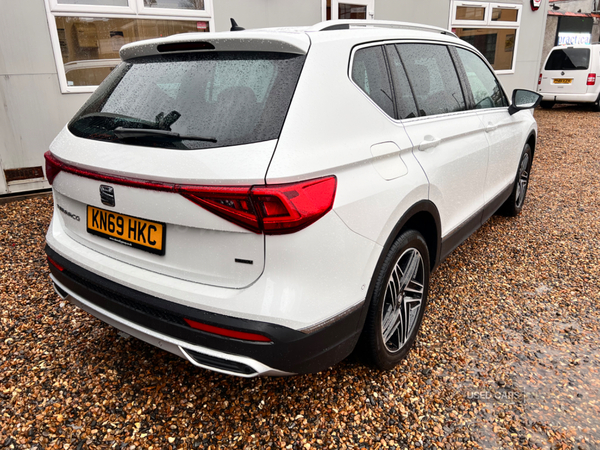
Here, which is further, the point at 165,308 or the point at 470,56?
the point at 470,56

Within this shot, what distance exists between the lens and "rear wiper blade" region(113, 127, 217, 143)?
1.75 meters

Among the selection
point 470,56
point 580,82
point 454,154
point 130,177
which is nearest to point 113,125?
point 130,177

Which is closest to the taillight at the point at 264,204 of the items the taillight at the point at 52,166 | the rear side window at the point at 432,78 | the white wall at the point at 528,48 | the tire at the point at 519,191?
the taillight at the point at 52,166

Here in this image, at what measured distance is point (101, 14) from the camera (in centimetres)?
560

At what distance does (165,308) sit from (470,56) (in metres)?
3.04

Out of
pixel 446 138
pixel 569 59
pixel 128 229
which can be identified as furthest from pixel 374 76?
pixel 569 59

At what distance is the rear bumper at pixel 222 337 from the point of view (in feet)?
5.56

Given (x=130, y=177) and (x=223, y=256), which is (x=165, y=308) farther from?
(x=130, y=177)

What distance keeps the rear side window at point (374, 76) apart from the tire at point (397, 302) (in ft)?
2.25

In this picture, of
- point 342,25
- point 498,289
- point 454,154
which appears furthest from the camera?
point 498,289

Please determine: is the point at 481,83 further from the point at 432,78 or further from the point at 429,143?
the point at 429,143

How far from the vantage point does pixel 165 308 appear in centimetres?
181

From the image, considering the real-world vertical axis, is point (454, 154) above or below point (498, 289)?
above

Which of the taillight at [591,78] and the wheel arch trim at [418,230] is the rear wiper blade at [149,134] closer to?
the wheel arch trim at [418,230]
